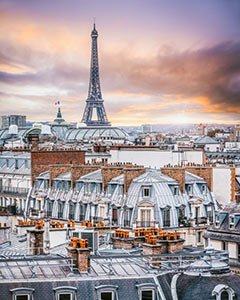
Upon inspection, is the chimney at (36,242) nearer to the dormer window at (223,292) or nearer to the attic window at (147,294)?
the attic window at (147,294)

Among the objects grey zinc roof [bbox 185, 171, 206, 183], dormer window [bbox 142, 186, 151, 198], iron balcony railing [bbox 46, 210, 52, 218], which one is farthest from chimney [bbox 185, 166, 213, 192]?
iron balcony railing [bbox 46, 210, 52, 218]

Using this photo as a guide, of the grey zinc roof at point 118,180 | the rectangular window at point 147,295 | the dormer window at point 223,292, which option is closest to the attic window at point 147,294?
the rectangular window at point 147,295

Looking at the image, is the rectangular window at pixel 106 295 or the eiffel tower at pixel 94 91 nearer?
the rectangular window at pixel 106 295

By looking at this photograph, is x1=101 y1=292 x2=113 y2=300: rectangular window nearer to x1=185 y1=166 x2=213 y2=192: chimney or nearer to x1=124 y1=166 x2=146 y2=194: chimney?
x1=124 y1=166 x2=146 y2=194: chimney

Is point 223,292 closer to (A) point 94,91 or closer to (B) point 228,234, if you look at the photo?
(B) point 228,234

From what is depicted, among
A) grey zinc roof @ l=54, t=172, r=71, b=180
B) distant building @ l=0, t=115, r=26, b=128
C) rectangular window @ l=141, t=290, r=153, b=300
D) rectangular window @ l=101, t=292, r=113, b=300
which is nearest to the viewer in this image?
rectangular window @ l=101, t=292, r=113, b=300

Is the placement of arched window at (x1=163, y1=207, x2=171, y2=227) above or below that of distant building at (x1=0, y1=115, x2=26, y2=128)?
below

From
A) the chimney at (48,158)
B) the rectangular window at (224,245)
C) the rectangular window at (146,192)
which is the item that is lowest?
the rectangular window at (224,245)

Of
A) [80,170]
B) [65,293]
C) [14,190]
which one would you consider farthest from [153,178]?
[65,293]

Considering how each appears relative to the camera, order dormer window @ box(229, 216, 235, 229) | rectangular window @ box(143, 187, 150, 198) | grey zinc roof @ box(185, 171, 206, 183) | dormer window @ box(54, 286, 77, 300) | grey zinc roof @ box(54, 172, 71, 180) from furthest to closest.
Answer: grey zinc roof @ box(54, 172, 71, 180) → grey zinc roof @ box(185, 171, 206, 183) → rectangular window @ box(143, 187, 150, 198) → dormer window @ box(229, 216, 235, 229) → dormer window @ box(54, 286, 77, 300)

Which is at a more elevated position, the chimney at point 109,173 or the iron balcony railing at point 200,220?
the chimney at point 109,173

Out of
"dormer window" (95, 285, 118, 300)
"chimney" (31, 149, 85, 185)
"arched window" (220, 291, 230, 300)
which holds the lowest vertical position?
"arched window" (220, 291, 230, 300)
